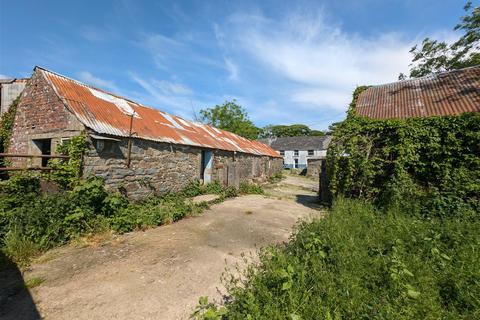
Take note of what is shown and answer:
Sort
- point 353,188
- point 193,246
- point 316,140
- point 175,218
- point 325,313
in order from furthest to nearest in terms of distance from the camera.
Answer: point 316,140 → point 353,188 → point 175,218 → point 193,246 → point 325,313

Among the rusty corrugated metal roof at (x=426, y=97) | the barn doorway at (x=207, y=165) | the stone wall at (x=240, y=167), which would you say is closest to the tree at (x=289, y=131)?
the stone wall at (x=240, y=167)

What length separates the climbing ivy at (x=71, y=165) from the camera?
625cm

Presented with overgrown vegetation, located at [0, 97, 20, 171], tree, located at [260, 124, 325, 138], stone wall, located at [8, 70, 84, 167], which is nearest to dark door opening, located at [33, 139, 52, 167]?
stone wall, located at [8, 70, 84, 167]

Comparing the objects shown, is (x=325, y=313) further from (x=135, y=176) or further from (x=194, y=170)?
(x=194, y=170)

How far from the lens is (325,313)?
96.5 inches

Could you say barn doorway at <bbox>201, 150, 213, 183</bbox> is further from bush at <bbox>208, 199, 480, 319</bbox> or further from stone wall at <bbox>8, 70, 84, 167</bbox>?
bush at <bbox>208, 199, 480, 319</bbox>

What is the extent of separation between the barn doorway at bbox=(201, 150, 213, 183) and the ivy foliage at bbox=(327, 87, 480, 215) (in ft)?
19.5

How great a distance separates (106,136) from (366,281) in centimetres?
744

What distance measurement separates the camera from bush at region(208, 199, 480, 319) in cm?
254

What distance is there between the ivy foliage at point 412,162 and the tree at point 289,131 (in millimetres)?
62976

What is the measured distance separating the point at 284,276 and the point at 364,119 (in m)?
7.86

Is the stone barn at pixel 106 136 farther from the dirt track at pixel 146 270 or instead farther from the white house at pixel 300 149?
the white house at pixel 300 149

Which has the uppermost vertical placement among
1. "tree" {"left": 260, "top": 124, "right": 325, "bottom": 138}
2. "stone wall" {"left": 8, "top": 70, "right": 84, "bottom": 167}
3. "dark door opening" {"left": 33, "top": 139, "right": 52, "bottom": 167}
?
"tree" {"left": 260, "top": 124, "right": 325, "bottom": 138}

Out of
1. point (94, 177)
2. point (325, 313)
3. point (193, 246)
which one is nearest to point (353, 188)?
point (193, 246)
